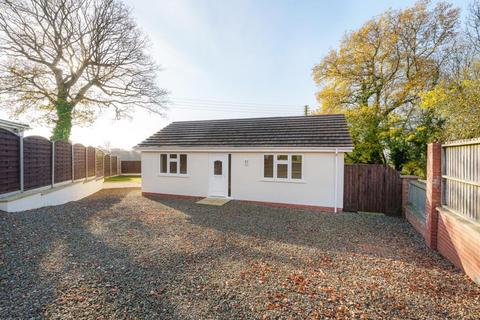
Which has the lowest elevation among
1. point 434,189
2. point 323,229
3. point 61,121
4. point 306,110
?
point 323,229

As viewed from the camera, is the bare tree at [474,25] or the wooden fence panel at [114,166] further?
the wooden fence panel at [114,166]

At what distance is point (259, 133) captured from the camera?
1206 cm

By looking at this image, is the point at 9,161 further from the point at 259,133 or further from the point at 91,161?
the point at 259,133

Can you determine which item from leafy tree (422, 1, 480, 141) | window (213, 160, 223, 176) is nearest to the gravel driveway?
window (213, 160, 223, 176)

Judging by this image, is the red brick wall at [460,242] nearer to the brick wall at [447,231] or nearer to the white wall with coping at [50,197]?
the brick wall at [447,231]

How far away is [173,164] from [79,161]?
5610 millimetres

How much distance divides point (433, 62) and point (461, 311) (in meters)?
18.3

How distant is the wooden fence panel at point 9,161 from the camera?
279 inches

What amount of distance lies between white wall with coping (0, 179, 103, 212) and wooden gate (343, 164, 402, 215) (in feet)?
39.8

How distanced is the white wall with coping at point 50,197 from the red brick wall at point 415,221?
12162 millimetres

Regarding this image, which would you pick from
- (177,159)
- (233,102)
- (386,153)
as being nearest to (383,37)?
(386,153)

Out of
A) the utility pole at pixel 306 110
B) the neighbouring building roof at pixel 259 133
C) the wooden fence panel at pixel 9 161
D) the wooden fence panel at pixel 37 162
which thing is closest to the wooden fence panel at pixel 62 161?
the wooden fence panel at pixel 37 162

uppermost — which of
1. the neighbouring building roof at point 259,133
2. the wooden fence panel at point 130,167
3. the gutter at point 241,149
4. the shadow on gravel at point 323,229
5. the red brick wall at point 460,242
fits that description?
the neighbouring building roof at point 259,133

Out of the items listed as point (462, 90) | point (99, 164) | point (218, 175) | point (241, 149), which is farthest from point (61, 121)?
point (462, 90)
